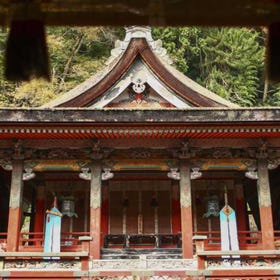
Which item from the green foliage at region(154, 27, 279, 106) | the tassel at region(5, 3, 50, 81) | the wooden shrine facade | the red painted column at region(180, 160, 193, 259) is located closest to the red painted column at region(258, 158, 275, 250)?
the wooden shrine facade

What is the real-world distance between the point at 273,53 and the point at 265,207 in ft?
32.1

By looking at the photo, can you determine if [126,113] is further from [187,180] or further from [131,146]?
[187,180]

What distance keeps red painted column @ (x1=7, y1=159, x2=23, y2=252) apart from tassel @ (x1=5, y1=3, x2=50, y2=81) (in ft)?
31.5

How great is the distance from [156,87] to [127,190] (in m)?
3.48

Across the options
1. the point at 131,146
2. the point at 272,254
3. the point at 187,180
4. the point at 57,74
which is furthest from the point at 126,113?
the point at 57,74

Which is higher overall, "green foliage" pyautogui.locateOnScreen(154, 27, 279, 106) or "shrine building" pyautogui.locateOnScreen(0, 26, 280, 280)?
"green foliage" pyautogui.locateOnScreen(154, 27, 279, 106)

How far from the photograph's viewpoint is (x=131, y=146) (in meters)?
12.4

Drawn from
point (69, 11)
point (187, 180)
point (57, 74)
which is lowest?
point (69, 11)

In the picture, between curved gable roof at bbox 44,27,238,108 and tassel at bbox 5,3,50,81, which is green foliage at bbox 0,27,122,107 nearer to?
curved gable roof at bbox 44,27,238,108

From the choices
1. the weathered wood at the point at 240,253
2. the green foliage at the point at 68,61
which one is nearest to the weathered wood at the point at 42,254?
the weathered wood at the point at 240,253

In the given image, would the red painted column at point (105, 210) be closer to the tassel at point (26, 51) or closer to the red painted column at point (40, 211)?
the red painted column at point (40, 211)

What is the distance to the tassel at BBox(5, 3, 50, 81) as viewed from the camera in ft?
8.05

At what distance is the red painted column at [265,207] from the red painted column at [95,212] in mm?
4342

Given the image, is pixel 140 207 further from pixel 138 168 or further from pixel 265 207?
pixel 265 207
